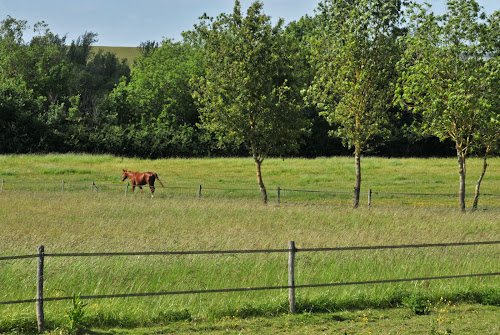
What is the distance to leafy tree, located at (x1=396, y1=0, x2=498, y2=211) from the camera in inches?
1094

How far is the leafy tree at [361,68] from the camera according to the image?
3081 cm

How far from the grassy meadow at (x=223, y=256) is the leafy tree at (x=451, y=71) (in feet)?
15.6

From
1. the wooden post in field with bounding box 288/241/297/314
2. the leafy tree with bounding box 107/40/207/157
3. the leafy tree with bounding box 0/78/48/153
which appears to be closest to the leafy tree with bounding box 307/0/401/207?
the wooden post in field with bounding box 288/241/297/314

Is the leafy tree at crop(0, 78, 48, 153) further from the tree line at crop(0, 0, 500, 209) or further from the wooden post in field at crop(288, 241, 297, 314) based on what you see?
the wooden post in field at crop(288, 241, 297, 314)

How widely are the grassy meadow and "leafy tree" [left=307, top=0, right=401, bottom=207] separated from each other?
5.13 metres

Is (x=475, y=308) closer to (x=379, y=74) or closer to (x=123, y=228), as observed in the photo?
(x=123, y=228)

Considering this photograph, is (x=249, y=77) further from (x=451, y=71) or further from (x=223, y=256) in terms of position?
(x=223, y=256)

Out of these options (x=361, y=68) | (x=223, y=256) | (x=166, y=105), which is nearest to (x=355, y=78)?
(x=361, y=68)

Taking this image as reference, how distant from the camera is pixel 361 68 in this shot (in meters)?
31.1

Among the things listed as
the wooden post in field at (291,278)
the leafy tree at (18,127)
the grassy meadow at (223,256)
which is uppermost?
the leafy tree at (18,127)

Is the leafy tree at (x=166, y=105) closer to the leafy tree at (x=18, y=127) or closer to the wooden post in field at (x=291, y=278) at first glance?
the leafy tree at (x=18, y=127)

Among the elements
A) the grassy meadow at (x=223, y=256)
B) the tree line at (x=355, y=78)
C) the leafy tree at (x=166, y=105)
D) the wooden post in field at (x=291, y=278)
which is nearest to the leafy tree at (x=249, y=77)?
the tree line at (x=355, y=78)

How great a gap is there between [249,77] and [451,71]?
1054 centimetres

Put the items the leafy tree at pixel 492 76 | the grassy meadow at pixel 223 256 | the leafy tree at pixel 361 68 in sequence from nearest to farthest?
the grassy meadow at pixel 223 256
the leafy tree at pixel 492 76
the leafy tree at pixel 361 68
